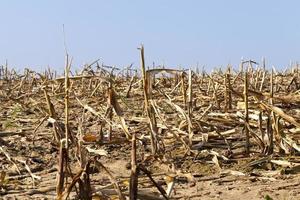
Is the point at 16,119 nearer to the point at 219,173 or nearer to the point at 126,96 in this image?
the point at 126,96

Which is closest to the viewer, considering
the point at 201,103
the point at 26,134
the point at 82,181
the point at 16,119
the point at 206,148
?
the point at 82,181

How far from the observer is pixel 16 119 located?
4.55 m

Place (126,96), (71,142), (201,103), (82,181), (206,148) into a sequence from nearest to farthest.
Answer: (82,181) → (71,142) → (206,148) → (201,103) → (126,96)

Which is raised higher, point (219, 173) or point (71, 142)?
point (71, 142)

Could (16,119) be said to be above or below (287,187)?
above

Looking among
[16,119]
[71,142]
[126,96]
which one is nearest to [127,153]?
[71,142]

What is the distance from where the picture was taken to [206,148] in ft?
10.2

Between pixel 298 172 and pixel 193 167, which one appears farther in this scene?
pixel 193 167

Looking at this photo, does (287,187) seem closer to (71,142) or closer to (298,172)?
(298,172)

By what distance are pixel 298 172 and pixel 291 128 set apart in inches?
30.4

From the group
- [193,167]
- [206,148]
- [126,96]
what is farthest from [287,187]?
[126,96]

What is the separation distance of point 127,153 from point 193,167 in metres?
0.52

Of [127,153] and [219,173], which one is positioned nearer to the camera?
[219,173]

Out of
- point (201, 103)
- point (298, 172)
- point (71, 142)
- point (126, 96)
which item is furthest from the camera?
point (126, 96)
